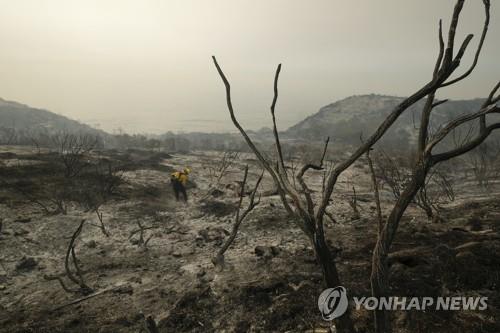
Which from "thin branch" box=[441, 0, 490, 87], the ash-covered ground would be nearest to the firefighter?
the ash-covered ground

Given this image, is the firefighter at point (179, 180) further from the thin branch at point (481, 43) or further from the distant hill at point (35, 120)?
the distant hill at point (35, 120)

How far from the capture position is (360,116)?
10175 cm

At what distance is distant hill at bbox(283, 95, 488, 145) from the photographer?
8812 cm

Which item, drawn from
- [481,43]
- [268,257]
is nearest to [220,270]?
[268,257]

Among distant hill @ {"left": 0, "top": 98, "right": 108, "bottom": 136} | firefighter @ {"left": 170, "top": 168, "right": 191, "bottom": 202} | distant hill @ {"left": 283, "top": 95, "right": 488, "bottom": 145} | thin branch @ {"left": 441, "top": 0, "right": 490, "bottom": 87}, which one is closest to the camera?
thin branch @ {"left": 441, "top": 0, "right": 490, "bottom": 87}

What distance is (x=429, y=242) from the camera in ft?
16.6

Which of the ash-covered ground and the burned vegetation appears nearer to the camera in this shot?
the burned vegetation

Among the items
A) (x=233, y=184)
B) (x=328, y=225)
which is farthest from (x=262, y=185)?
(x=328, y=225)

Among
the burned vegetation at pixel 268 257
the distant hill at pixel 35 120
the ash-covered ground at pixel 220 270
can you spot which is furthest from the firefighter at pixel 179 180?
the distant hill at pixel 35 120

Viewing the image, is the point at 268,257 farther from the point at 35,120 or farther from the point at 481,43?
the point at 35,120

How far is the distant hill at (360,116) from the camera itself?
289 ft

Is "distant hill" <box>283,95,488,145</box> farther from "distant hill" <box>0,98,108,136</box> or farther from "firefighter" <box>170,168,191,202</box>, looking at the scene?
"firefighter" <box>170,168,191,202</box>

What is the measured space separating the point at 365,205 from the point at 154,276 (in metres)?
6.81

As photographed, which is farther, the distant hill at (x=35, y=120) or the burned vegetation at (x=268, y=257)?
the distant hill at (x=35, y=120)
